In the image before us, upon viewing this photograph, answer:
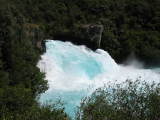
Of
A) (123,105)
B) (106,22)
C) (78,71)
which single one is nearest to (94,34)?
(106,22)

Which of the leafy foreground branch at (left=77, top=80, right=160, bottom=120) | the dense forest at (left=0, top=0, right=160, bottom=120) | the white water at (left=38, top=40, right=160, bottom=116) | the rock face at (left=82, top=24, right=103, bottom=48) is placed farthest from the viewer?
the dense forest at (left=0, top=0, right=160, bottom=120)

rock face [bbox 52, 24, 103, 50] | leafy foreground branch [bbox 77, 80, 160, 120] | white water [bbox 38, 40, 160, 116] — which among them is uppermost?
leafy foreground branch [bbox 77, 80, 160, 120]

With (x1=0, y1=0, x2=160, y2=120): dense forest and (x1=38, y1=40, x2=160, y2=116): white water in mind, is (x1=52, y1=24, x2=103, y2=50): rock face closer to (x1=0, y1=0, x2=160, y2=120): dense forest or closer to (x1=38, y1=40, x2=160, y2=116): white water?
(x1=0, y1=0, x2=160, y2=120): dense forest

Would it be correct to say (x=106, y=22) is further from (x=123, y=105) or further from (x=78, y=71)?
(x=123, y=105)

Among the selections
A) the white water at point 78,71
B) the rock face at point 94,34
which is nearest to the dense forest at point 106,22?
the rock face at point 94,34

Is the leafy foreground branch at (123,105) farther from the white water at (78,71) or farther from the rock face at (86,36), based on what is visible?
the rock face at (86,36)

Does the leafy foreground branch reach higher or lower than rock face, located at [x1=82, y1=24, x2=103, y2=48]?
higher

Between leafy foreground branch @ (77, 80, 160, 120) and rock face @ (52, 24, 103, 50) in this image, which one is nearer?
leafy foreground branch @ (77, 80, 160, 120)

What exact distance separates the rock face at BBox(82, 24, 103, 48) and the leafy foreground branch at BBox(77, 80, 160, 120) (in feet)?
121

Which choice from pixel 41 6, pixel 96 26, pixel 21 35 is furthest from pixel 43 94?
pixel 41 6

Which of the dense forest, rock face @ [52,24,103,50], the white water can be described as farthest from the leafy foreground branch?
rock face @ [52,24,103,50]

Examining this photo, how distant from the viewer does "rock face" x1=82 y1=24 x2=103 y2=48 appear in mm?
58750

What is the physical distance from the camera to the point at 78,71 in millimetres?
50656

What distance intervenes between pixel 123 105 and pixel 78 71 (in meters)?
29.5
